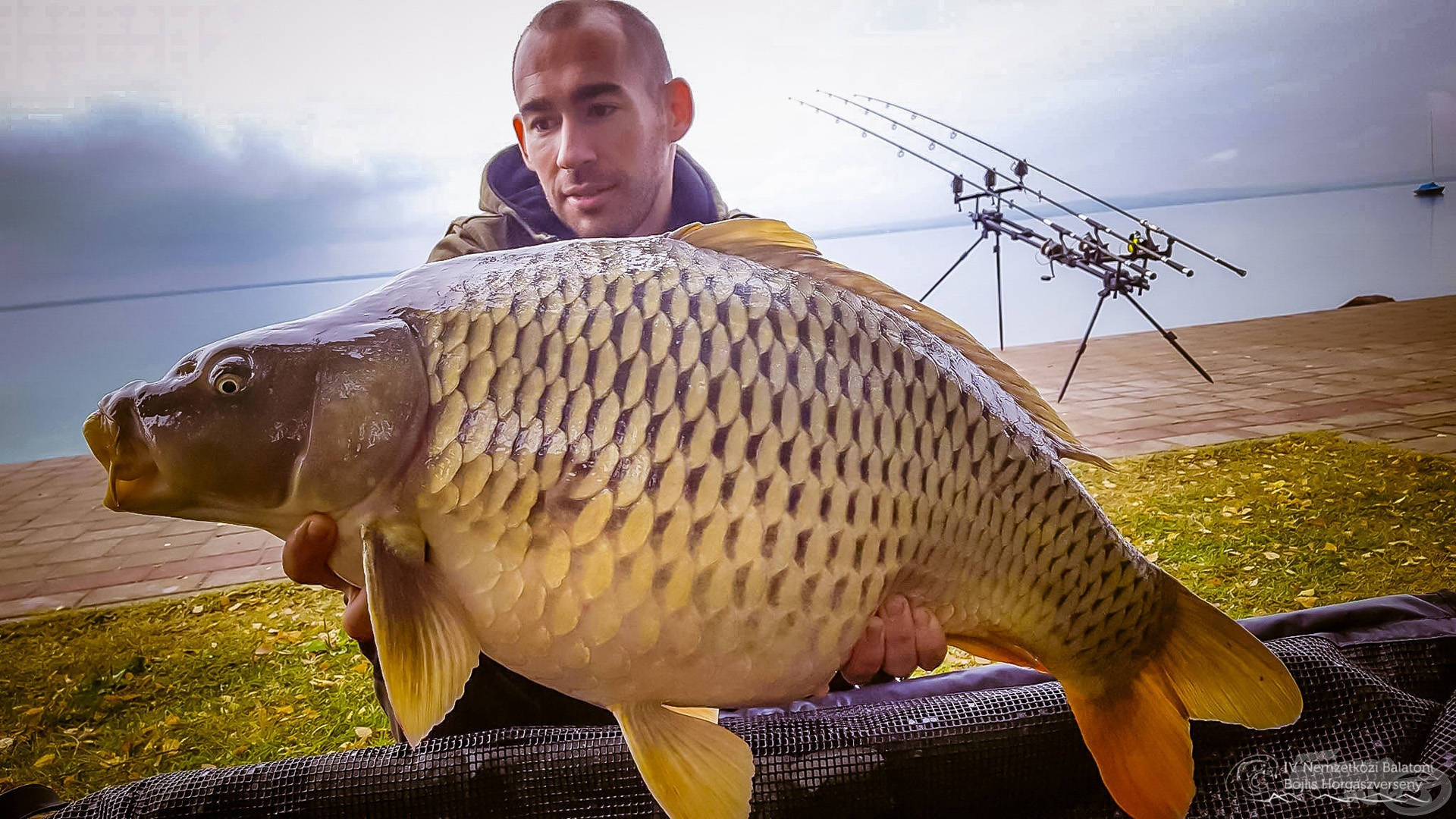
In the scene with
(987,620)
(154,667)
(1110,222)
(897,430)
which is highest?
(1110,222)

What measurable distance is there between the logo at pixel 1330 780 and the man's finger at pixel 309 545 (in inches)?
32.8

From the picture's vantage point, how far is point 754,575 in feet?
1.80

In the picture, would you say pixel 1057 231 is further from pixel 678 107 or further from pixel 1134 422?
pixel 678 107

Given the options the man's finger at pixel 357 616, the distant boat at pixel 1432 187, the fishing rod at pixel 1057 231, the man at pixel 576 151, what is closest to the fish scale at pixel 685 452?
the man's finger at pixel 357 616

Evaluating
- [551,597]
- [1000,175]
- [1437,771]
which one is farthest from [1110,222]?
[551,597]

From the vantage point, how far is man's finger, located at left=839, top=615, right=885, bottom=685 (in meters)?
0.63

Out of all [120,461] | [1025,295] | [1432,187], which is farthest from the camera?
Result: [1432,187]

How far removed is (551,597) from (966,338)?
0.37m

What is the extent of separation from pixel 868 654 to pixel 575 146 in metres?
0.64

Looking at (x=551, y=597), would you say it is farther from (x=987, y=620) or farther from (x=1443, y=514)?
(x=1443, y=514)

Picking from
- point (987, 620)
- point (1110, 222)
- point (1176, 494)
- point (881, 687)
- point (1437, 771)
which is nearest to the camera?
point (987, 620)

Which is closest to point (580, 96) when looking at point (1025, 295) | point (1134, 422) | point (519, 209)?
point (519, 209)

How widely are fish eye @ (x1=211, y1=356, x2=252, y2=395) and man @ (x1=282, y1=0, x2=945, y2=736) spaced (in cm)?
37

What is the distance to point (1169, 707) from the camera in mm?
652
